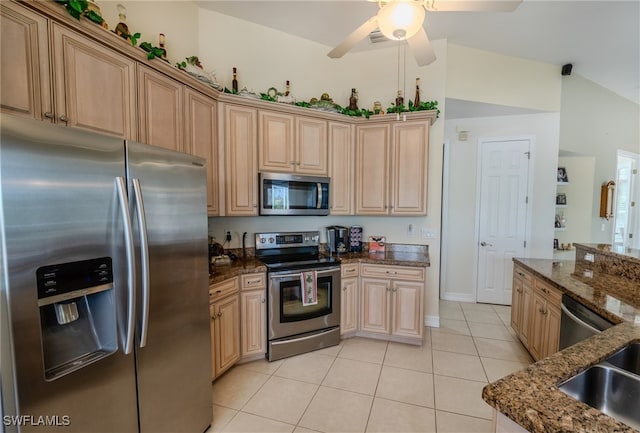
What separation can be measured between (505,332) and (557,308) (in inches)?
53.4

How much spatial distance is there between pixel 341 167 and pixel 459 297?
290cm

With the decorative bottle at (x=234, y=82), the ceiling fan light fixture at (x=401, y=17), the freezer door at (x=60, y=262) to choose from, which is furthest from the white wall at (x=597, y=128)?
the freezer door at (x=60, y=262)

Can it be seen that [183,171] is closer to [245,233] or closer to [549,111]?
[245,233]

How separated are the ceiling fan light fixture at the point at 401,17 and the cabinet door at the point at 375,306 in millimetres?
2351

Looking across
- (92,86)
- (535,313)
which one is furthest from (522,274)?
(92,86)

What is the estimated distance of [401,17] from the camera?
1589mm

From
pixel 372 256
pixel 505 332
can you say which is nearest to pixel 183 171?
pixel 372 256

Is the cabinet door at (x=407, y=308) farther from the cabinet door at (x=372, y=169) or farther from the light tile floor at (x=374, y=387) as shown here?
the cabinet door at (x=372, y=169)

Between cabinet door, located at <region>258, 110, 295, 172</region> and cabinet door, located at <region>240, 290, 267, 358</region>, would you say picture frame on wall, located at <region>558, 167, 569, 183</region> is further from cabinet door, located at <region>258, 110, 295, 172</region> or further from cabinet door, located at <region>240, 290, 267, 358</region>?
cabinet door, located at <region>240, 290, 267, 358</region>

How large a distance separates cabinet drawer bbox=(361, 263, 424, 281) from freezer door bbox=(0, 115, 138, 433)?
7.60ft

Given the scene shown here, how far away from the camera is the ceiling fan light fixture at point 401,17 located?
5.15 ft

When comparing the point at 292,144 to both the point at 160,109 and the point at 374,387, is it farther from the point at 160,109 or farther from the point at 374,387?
the point at 374,387

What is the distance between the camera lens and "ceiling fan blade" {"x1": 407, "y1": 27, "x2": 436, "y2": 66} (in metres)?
1.83

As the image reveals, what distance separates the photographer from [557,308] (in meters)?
2.25
